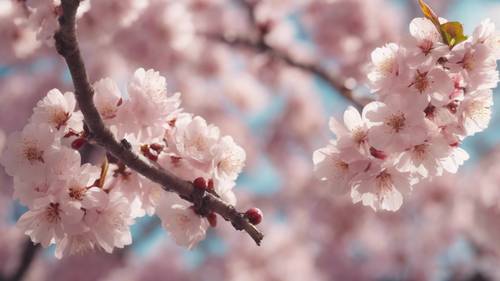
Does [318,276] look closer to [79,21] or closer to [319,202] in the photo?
[319,202]

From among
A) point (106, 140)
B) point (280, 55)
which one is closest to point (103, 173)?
point (106, 140)

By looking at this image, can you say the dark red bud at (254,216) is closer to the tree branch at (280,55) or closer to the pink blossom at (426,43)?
the pink blossom at (426,43)

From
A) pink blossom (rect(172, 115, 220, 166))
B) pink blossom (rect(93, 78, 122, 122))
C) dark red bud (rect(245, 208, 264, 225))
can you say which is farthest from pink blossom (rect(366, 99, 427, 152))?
pink blossom (rect(93, 78, 122, 122))

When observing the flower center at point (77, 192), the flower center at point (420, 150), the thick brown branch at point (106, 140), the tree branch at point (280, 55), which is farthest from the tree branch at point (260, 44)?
the flower center at point (77, 192)

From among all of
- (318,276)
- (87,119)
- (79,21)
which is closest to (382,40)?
(79,21)

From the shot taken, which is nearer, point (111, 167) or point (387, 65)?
point (387, 65)

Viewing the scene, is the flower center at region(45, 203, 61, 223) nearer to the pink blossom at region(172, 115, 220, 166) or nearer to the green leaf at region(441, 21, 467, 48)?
the pink blossom at region(172, 115, 220, 166)

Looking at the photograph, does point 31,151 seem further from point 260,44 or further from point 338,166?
point 260,44
